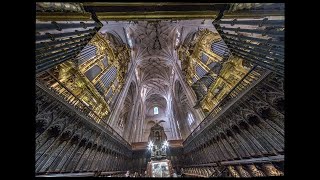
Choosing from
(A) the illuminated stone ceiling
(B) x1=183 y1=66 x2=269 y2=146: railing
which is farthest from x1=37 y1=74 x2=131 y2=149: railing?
(A) the illuminated stone ceiling

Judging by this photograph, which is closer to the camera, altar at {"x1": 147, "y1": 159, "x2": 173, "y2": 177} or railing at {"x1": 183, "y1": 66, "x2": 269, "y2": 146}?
railing at {"x1": 183, "y1": 66, "x2": 269, "y2": 146}

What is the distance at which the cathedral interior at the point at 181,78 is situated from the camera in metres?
4.46

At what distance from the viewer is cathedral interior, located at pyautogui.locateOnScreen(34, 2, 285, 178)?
4465mm

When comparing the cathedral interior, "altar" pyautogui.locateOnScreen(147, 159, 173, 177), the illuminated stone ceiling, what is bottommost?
"altar" pyautogui.locateOnScreen(147, 159, 173, 177)

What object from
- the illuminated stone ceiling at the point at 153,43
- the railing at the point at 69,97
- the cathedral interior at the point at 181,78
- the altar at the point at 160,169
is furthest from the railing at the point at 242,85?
the illuminated stone ceiling at the point at 153,43

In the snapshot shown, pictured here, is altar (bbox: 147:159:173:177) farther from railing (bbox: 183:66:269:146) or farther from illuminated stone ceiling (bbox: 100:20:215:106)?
illuminated stone ceiling (bbox: 100:20:215:106)

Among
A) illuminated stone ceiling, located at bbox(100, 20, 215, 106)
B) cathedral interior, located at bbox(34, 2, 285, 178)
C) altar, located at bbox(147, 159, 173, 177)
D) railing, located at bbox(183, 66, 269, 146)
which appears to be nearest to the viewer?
cathedral interior, located at bbox(34, 2, 285, 178)

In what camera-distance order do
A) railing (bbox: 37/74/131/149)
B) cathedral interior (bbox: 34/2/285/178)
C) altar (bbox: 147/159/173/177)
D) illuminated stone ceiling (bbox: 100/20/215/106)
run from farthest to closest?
illuminated stone ceiling (bbox: 100/20/215/106) < altar (bbox: 147/159/173/177) < railing (bbox: 37/74/131/149) < cathedral interior (bbox: 34/2/285/178)

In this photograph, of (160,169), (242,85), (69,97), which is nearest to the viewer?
(242,85)

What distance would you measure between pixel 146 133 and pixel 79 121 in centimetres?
2443

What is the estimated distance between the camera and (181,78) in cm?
1739

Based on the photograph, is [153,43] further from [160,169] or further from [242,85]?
[160,169]

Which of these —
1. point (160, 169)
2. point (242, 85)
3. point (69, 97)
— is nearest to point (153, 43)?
point (69, 97)
